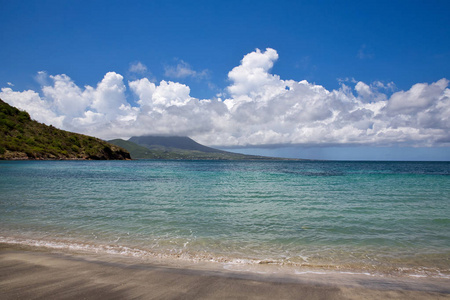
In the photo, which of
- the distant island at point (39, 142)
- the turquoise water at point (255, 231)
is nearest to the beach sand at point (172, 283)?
the turquoise water at point (255, 231)

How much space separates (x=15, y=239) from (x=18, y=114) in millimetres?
188906

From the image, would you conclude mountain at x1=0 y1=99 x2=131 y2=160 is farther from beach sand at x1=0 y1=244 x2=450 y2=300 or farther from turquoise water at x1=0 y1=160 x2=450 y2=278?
beach sand at x1=0 y1=244 x2=450 y2=300

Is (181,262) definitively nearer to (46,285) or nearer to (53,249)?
(46,285)

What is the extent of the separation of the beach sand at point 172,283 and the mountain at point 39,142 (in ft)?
457

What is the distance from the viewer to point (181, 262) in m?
7.72

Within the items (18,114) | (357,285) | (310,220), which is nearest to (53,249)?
(357,285)

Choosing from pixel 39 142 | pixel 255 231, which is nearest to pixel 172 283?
pixel 255 231

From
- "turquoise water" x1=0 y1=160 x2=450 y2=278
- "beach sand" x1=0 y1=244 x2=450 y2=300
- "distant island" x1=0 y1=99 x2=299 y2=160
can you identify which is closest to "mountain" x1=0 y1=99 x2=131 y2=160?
"distant island" x1=0 y1=99 x2=299 y2=160

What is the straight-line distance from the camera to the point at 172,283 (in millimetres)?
5727

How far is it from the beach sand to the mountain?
13938cm

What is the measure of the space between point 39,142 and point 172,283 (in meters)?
168

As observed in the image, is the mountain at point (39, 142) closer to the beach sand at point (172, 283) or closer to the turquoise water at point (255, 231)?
the turquoise water at point (255, 231)

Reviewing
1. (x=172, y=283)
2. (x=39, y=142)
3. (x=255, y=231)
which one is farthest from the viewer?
(x=39, y=142)

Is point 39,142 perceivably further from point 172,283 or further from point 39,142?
point 172,283
